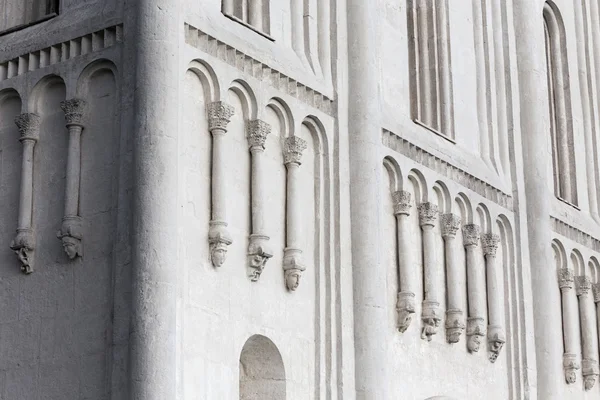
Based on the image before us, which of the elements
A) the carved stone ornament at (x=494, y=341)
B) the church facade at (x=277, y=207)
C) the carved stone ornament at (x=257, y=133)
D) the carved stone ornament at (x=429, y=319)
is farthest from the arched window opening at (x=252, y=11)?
the carved stone ornament at (x=494, y=341)

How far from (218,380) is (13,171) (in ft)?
11.5

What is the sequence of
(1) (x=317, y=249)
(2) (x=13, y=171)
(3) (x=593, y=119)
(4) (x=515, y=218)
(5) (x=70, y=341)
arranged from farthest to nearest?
(3) (x=593, y=119) < (4) (x=515, y=218) < (1) (x=317, y=249) < (2) (x=13, y=171) < (5) (x=70, y=341)

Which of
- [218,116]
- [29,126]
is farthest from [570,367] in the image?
[29,126]

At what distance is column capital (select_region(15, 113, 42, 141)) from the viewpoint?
17.7 metres

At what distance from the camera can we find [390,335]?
786 inches

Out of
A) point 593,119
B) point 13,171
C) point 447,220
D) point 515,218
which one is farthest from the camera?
point 593,119

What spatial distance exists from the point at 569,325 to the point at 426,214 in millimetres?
4210

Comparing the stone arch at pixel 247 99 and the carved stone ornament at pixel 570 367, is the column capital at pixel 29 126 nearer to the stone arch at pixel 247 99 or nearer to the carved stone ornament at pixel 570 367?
the stone arch at pixel 247 99

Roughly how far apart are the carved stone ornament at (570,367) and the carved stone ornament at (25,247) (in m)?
10.00

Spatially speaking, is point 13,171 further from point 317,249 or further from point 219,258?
point 317,249

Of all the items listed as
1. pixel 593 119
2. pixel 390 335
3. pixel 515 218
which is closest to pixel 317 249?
pixel 390 335

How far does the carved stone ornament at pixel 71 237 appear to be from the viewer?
16.7 metres

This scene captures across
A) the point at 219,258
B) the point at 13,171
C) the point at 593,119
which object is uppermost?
the point at 593,119

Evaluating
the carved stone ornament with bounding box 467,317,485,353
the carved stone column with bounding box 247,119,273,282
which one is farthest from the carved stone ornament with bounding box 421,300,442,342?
the carved stone column with bounding box 247,119,273,282
